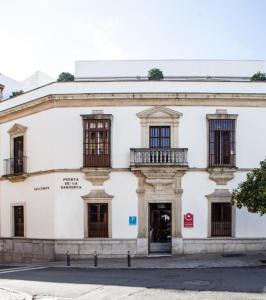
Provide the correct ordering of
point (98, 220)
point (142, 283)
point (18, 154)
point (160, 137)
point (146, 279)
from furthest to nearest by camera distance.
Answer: point (18, 154) < point (160, 137) < point (98, 220) < point (146, 279) < point (142, 283)

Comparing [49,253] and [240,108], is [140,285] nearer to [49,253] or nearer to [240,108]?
[49,253]

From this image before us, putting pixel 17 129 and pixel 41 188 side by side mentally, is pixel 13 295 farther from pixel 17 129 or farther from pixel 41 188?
pixel 17 129

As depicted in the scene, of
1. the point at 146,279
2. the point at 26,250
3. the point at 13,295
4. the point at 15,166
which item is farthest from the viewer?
the point at 15,166

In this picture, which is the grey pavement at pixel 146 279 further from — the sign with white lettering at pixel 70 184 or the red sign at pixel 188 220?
the sign with white lettering at pixel 70 184

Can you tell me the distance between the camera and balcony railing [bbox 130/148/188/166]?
2311 centimetres

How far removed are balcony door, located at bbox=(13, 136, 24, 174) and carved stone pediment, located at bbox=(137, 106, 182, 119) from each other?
273 inches

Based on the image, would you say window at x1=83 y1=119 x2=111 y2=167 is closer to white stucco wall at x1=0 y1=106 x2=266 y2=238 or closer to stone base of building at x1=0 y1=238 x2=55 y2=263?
white stucco wall at x1=0 y1=106 x2=266 y2=238

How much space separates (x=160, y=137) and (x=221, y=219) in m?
4.99

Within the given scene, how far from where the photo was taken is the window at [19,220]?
2583cm

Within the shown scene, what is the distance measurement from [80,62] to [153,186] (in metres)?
12.9

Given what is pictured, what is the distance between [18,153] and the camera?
2625 centimetres

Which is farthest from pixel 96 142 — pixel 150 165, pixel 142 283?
pixel 142 283

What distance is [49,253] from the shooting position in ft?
77.8

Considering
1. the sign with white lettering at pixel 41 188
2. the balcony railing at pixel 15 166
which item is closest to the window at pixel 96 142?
the sign with white lettering at pixel 41 188
